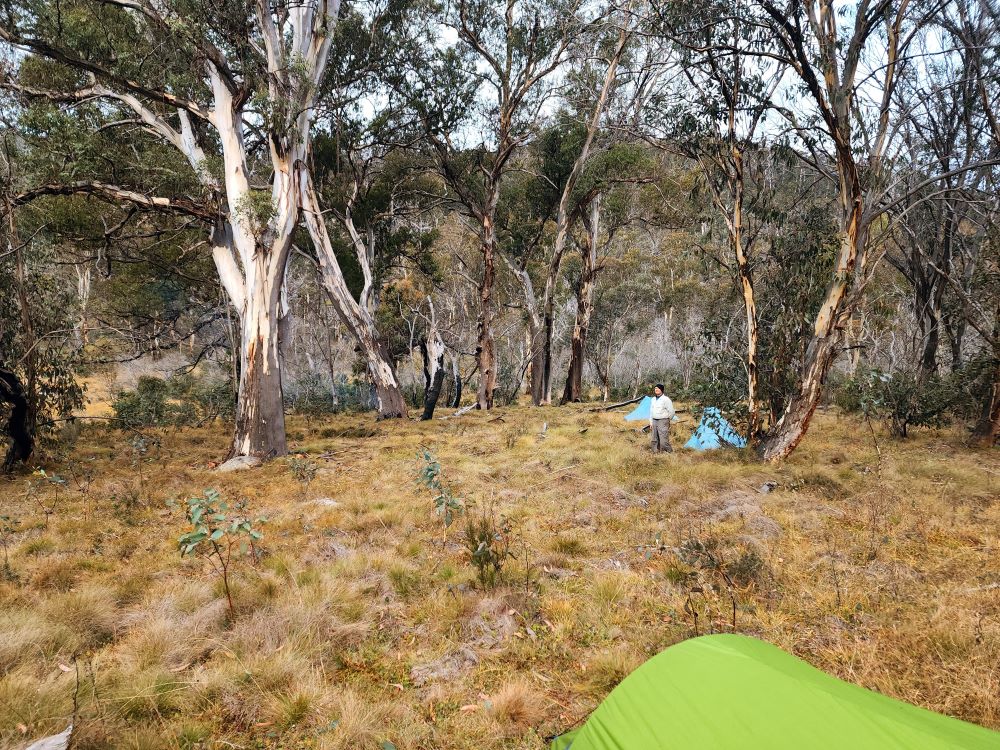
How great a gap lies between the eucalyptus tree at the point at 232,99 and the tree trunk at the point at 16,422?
2838mm

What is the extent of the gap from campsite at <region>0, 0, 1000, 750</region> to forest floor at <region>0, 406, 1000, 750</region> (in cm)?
3

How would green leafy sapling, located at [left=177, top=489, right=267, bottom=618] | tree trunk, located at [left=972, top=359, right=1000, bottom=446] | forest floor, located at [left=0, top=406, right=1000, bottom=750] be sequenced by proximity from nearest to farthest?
forest floor, located at [left=0, top=406, right=1000, bottom=750] → green leafy sapling, located at [left=177, top=489, right=267, bottom=618] → tree trunk, located at [left=972, top=359, right=1000, bottom=446]

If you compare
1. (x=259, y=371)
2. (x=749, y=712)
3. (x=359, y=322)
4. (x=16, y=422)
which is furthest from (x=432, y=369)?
(x=749, y=712)

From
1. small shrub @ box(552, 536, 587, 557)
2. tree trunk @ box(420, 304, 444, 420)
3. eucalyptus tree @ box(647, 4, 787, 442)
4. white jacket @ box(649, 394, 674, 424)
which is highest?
eucalyptus tree @ box(647, 4, 787, 442)

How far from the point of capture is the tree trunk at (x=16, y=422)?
7.25 metres

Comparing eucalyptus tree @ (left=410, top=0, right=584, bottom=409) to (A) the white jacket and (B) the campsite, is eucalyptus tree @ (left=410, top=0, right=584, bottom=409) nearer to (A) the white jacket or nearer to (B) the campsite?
(B) the campsite

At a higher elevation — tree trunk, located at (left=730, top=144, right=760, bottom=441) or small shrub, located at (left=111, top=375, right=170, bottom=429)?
tree trunk, located at (left=730, top=144, right=760, bottom=441)

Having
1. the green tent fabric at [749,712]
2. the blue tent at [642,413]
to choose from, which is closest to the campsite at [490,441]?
the green tent fabric at [749,712]

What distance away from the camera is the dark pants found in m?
9.16

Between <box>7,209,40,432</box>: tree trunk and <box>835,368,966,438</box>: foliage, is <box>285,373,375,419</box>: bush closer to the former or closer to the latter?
<box>7,209,40,432</box>: tree trunk

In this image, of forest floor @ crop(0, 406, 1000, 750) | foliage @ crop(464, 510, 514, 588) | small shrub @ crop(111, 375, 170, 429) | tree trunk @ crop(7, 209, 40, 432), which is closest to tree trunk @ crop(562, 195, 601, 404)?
forest floor @ crop(0, 406, 1000, 750)

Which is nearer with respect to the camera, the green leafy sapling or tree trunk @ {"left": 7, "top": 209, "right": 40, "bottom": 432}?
the green leafy sapling

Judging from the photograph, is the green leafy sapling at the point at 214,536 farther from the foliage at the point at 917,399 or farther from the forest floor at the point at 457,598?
the foliage at the point at 917,399

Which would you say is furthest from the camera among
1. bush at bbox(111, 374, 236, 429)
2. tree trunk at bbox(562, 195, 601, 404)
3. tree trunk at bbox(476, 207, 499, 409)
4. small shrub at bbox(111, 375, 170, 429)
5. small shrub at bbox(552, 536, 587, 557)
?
tree trunk at bbox(562, 195, 601, 404)
